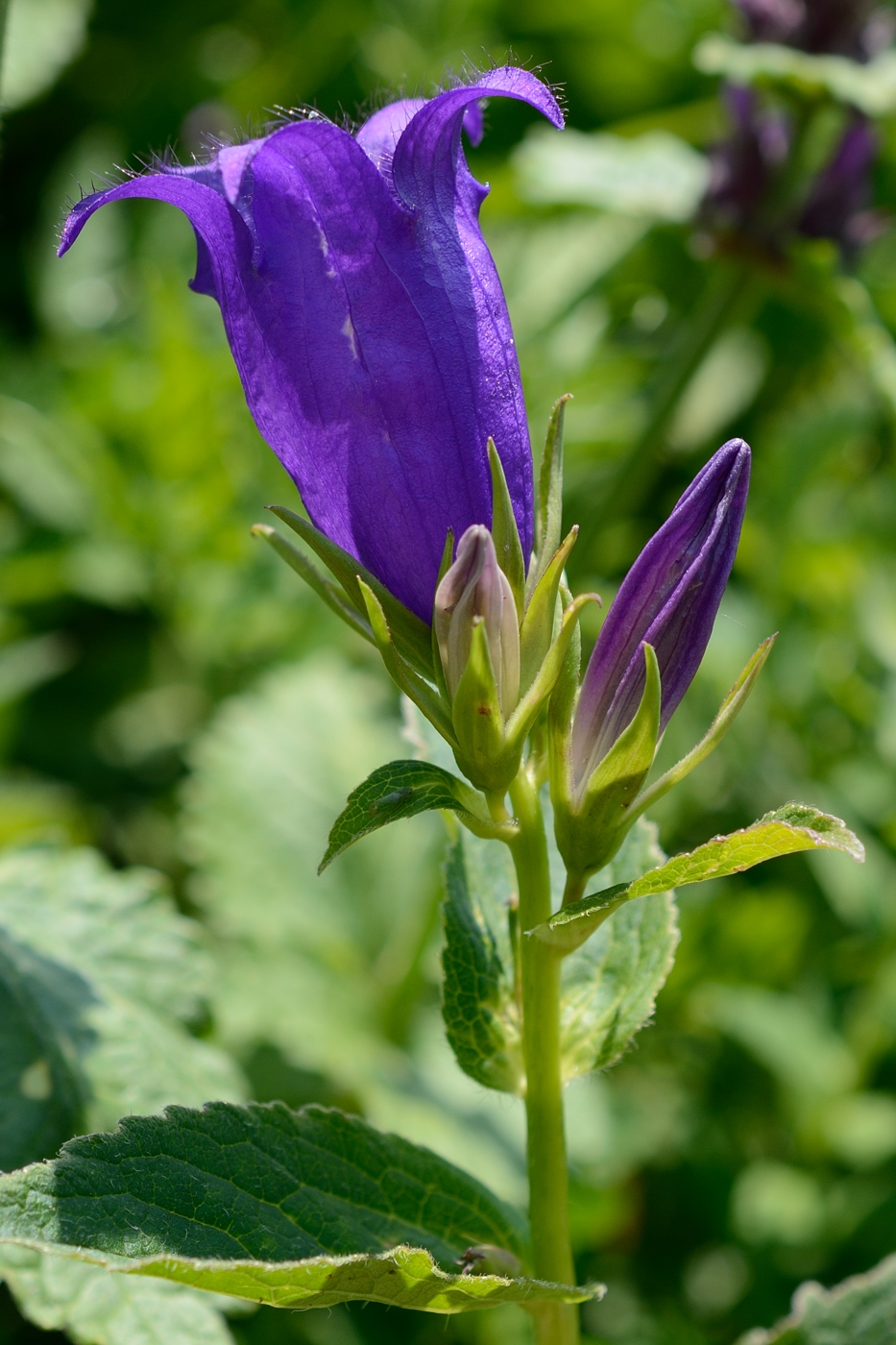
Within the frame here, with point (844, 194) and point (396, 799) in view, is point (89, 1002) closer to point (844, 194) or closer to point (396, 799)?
point (396, 799)

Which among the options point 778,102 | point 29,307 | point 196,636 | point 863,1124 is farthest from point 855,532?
point 29,307

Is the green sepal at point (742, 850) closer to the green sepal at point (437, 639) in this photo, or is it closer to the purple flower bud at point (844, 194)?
the green sepal at point (437, 639)

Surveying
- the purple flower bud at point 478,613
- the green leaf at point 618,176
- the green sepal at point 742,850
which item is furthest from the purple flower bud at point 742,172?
the green sepal at point 742,850

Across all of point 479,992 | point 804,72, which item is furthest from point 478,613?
point 804,72

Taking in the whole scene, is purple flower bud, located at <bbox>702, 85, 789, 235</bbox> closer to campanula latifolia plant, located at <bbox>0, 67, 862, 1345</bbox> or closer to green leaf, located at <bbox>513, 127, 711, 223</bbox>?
green leaf, located at <bbox>513, 127, 711, 223</bbox>

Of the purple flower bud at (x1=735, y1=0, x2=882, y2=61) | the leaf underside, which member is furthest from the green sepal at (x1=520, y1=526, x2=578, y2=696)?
the purple flower bud at (x1=735, y1=0, x2=882, y2=61)

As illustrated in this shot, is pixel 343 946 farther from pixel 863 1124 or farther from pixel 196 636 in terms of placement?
pixel 863 1124
